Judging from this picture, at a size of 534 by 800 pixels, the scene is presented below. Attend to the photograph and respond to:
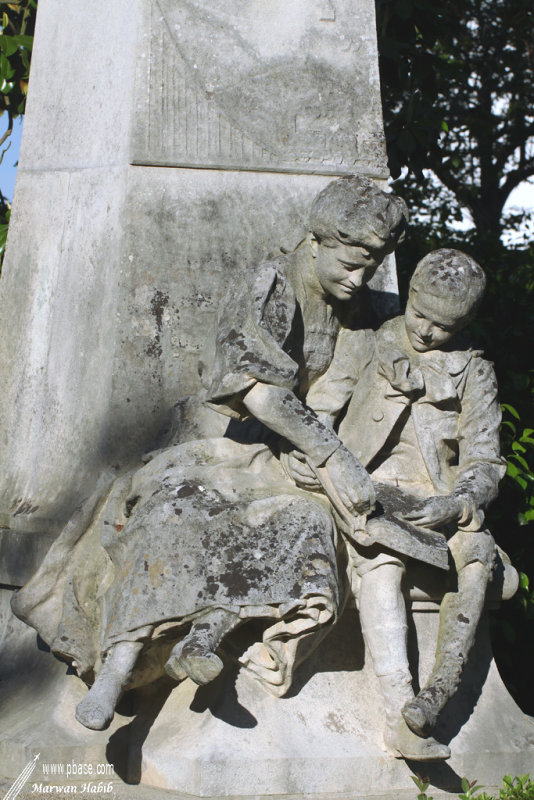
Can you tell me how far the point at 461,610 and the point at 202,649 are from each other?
3.10 ft

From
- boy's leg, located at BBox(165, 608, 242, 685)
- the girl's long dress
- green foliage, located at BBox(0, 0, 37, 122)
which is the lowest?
boy's leg, located at BBox(165, 608, 242, 685)

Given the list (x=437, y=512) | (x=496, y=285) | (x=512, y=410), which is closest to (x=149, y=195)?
(x=437, y=512)

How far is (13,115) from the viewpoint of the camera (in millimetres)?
6367

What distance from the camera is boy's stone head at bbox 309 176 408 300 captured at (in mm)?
3891

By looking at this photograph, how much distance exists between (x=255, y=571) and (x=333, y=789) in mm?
689

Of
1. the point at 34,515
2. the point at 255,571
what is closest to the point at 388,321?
the point at 255,571

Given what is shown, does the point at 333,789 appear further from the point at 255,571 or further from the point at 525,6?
the point at 525,6

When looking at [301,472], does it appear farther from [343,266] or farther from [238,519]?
[343,266]

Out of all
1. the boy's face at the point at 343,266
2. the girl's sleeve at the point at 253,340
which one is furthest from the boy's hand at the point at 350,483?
the boy's face at the point at 343,266

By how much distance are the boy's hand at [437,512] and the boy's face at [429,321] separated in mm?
555

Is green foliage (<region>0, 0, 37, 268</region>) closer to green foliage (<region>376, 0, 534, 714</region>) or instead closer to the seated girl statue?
green foliage (<region>376, 0, 534, 714</region>)

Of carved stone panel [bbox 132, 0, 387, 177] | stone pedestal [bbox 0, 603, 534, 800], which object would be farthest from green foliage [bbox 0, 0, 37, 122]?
stone pedestal [bbox 0, 603, 534, 800]

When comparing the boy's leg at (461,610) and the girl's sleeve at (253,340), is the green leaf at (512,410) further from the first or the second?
the girl's sleeve at (253,340)

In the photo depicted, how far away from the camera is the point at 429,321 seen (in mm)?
4086
